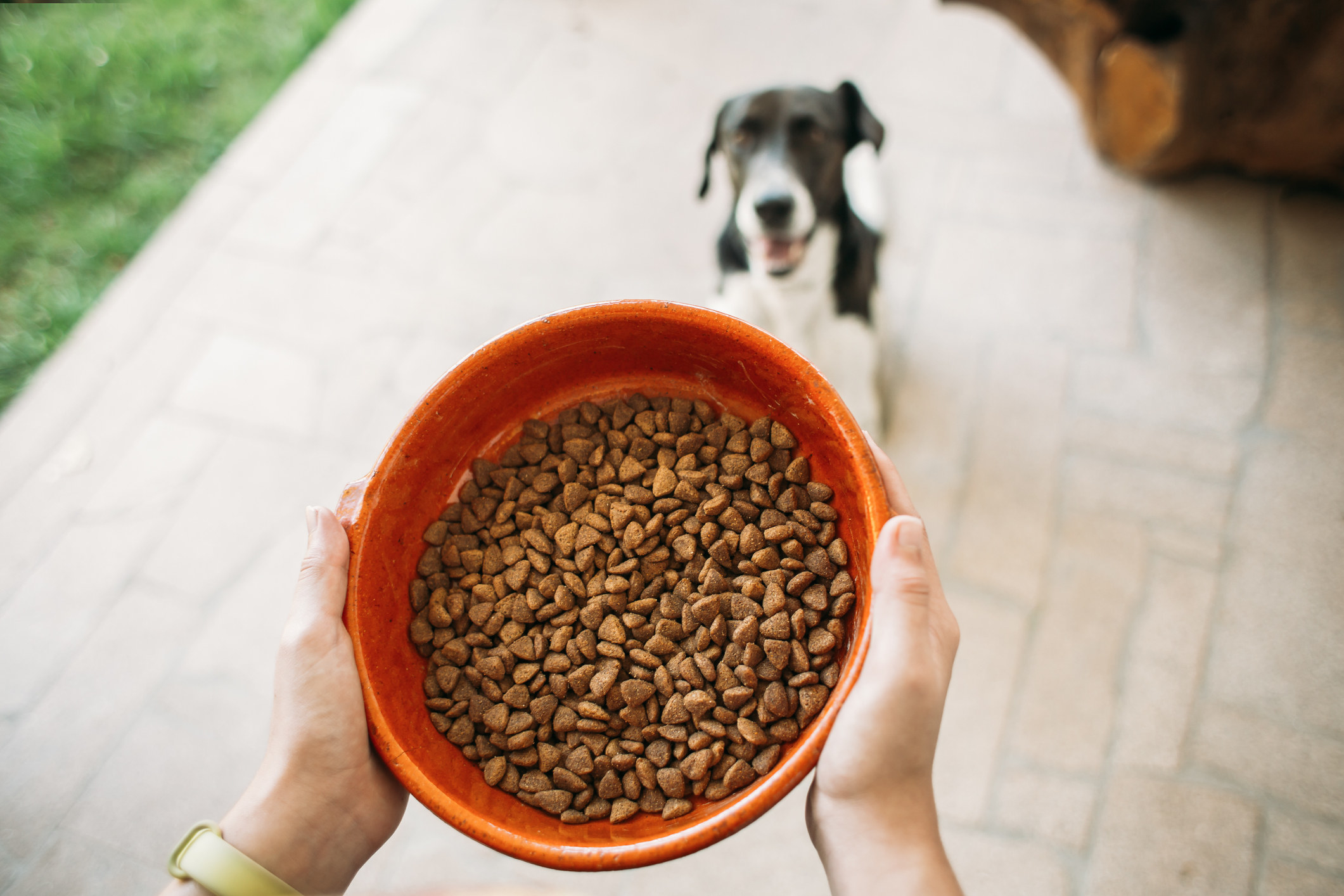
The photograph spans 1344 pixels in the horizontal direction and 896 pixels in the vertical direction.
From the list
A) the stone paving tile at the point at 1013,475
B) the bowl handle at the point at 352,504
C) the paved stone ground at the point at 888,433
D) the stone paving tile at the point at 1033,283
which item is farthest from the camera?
the stone paving tile at the point at 1033,283

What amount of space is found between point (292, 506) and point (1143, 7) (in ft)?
7.02

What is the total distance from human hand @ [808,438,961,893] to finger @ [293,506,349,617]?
601mm

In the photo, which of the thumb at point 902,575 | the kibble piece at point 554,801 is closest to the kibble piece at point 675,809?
the kibble piece at point 554,801

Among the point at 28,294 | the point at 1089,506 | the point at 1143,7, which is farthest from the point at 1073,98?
the point at 28,294

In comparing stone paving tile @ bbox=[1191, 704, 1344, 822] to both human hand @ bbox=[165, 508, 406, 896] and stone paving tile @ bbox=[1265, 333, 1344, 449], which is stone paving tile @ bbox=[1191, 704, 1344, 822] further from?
human hand @ bbox=[165, 508, 406, 896]

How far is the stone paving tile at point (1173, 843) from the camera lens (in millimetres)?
1376

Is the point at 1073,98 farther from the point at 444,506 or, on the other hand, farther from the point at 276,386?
the point at 276,386

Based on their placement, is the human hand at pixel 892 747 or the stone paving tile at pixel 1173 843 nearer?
the human hand at pixel 892 747

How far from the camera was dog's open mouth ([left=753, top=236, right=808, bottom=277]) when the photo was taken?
144 centimetres

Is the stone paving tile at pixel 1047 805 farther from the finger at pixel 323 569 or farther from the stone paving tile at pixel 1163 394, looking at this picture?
the finger at pixel 323 569

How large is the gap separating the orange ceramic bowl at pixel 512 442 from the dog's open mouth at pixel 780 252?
1.44ft

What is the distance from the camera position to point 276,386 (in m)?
1.93

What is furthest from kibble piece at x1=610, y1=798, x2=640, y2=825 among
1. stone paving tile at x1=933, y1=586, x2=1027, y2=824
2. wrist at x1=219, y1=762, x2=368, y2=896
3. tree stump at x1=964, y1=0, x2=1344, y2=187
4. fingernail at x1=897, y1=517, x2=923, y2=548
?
tree stump at x1=964, y1=0, x2=1344, y2=187

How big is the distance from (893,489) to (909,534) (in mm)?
135
